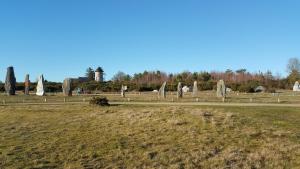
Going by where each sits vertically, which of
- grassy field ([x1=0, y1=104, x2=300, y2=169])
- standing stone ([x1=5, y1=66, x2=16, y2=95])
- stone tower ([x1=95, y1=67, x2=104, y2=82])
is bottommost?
grassy field ([x1=0, y1=104, x2=300, y2=169])

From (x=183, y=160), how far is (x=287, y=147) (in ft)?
16.0

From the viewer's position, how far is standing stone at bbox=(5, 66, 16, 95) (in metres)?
58.6

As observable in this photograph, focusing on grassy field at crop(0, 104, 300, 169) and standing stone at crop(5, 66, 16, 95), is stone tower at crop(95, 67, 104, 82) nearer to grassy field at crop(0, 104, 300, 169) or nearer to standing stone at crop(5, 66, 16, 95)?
standing stone at crop(5, 66, 16, 95)

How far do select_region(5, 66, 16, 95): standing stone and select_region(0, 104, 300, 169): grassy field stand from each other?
35.2 metres

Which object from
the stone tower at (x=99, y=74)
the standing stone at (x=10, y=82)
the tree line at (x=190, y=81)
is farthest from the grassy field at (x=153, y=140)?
the stone tower at (x=99, y=74)

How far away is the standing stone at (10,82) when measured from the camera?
58.6 m

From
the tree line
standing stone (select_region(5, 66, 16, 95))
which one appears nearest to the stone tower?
the tree line

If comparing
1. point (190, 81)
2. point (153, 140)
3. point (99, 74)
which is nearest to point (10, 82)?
point (153, 140)

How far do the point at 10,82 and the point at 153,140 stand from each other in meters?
45.9

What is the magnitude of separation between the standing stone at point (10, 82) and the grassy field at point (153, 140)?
3517 centimetres

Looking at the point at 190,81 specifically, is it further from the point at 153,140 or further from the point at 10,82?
the point at 153,140

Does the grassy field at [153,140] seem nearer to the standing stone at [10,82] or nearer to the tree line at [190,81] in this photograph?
the standing stone at [10,82]

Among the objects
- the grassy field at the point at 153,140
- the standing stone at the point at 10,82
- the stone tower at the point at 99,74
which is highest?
the stone tower at the point at 99,74

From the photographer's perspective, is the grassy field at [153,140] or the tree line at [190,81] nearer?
the grassy field at [153,140]
